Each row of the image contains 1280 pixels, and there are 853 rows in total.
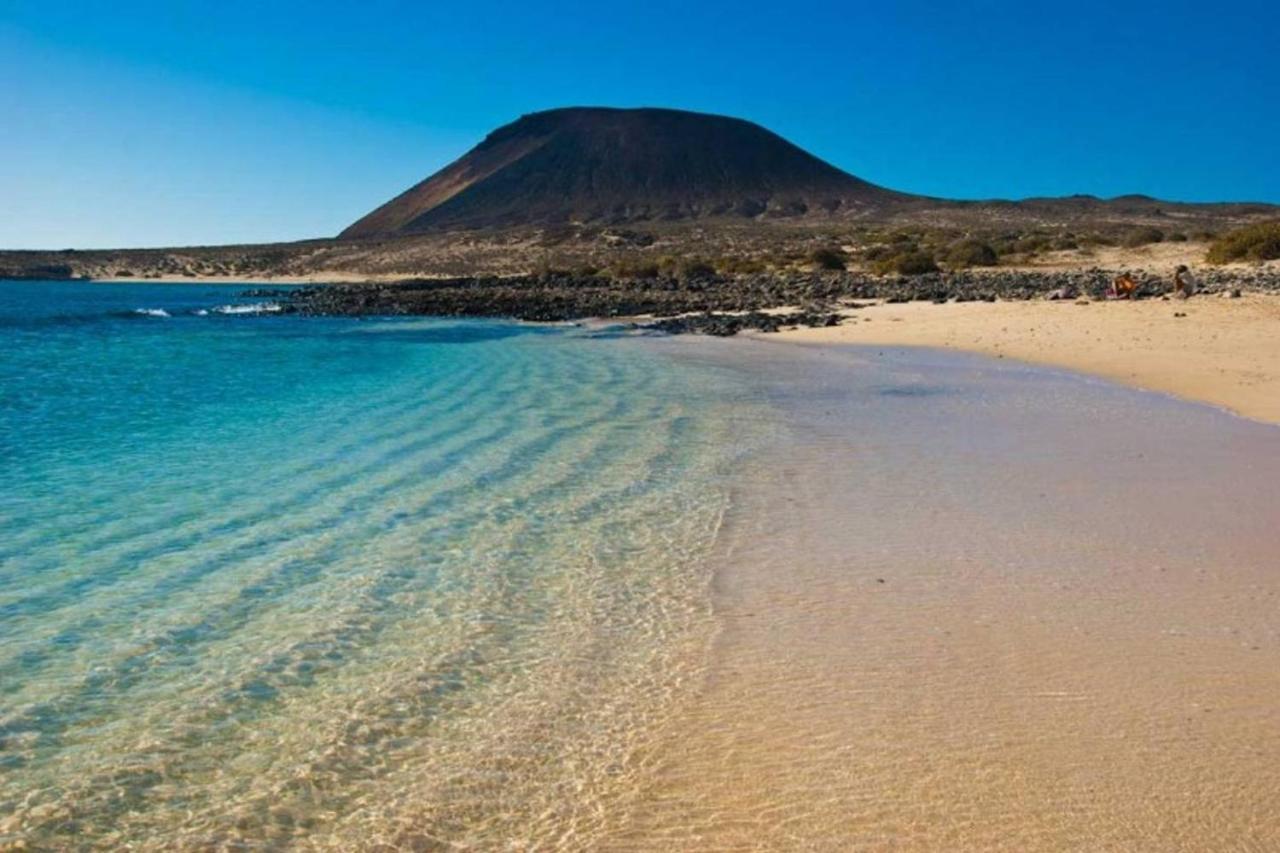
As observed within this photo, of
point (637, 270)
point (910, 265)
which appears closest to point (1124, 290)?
point (910, 265)

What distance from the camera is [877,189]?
454ft

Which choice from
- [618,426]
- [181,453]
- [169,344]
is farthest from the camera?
[169,344]

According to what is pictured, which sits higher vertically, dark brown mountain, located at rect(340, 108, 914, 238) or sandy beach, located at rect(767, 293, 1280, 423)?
dark brown mountain, located at rect(340, 108, 914, 238)

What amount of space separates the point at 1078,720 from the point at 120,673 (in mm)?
4214

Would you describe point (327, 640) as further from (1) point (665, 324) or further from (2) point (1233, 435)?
(1) point (665, 324)

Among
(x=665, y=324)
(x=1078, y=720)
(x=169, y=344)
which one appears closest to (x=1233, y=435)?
(x=1078, y=720)

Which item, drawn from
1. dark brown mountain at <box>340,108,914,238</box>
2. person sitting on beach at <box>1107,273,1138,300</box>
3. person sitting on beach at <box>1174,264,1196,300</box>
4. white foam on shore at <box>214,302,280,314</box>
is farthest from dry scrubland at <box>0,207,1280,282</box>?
white foam on shore at <box>214,302,280,314</box>

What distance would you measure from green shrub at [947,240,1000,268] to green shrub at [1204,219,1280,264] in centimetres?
915

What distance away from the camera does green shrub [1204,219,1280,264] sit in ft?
111

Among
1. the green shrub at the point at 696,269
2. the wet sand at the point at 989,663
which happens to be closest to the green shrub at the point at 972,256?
the green shrub at the point at 696,269

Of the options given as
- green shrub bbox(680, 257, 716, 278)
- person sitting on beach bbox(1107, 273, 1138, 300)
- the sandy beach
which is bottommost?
the sandy beach

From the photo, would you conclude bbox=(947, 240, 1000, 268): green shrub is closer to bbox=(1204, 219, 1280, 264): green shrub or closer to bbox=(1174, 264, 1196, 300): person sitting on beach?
bbox=(1204, 219, 1280, 264): green shrub

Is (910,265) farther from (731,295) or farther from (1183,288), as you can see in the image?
(1183,288)

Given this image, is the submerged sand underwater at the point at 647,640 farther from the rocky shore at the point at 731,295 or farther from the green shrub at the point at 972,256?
the green shrub at the point at 972,256
